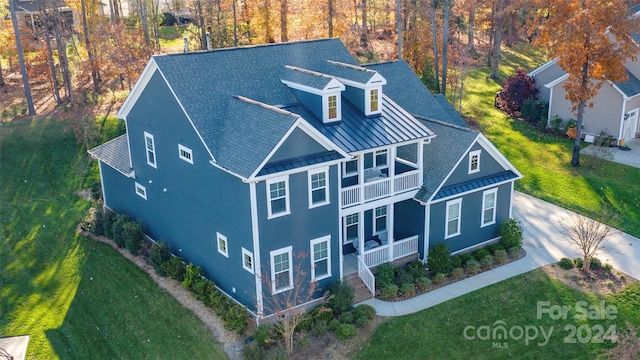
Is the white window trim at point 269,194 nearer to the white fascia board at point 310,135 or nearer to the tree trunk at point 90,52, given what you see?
the white fascia board at point 310,135

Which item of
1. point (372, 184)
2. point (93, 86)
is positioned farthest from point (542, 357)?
point (93, 86)

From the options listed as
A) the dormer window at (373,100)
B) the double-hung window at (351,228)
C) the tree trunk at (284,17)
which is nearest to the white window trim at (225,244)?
the double-hung window at (351,228)

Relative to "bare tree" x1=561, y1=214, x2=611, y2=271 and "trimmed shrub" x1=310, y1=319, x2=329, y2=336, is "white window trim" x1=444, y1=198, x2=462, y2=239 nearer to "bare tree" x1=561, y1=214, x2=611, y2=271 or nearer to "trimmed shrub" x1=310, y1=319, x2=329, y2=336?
"bare tree" x1=561, y1=214, x2=611, y2=271

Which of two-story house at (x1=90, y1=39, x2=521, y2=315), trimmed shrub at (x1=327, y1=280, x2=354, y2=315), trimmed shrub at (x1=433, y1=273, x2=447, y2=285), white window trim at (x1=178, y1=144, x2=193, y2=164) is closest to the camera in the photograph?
two-story house at (x1=90, y1=39, x2=521, y2=315)

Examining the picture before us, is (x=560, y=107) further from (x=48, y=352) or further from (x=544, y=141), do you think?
(x=48, y=352)

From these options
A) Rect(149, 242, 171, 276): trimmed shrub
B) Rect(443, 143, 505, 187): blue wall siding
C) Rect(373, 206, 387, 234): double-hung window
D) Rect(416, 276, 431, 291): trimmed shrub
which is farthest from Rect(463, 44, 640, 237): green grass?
Rect(149, 242, 171, 276): trimmed shrub

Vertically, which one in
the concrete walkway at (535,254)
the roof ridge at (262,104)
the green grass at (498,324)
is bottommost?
the green grass at (498,324)
